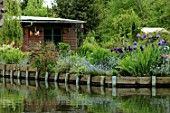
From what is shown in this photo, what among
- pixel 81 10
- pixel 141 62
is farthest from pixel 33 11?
pixel 141 62

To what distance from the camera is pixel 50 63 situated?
2533 cm

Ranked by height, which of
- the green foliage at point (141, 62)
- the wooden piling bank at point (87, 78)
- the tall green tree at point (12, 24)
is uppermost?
the tall green tree at point (12, 24)

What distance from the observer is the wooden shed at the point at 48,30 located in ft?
130

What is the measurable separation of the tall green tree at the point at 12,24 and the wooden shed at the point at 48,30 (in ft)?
8.10

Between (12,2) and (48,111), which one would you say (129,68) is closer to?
(48,111)

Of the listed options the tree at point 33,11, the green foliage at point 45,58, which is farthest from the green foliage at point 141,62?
the tree at point 33,11

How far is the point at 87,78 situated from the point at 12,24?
1532 cm

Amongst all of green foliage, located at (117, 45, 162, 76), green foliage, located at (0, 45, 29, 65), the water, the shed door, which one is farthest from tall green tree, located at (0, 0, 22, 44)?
the water

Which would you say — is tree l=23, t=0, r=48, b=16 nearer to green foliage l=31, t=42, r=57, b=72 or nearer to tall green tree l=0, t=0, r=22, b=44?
tall green tree l=0, t=0, r=22, b=44

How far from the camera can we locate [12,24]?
120 feet

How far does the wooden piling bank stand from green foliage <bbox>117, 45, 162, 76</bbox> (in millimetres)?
553

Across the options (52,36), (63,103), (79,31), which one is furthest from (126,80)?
(79,31)

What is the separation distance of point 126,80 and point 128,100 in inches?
208

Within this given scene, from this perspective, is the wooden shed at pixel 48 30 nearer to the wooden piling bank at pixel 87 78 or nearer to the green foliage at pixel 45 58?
the wooden piling bank at pixel 87 78
